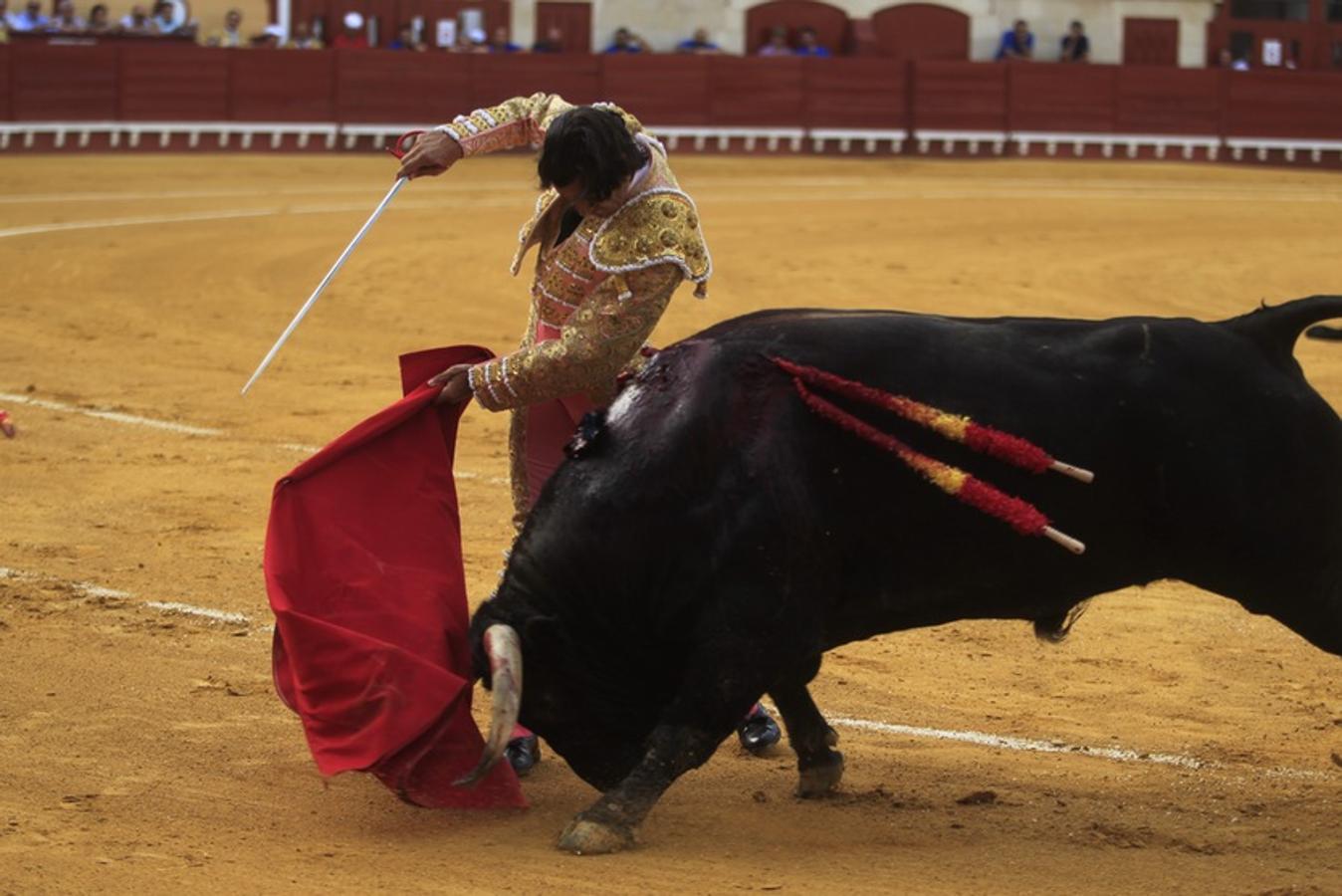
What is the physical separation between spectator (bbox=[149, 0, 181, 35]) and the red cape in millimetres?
16858

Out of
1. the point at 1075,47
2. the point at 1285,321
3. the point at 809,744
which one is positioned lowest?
the point at 809,744

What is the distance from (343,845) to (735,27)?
68.1 feet

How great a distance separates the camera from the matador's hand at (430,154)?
12.9 feet

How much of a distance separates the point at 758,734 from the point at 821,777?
39 centimetres

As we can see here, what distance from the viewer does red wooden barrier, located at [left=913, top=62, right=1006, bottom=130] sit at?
21594 mm

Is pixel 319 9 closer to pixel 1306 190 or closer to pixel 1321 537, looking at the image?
pixel 1306 190

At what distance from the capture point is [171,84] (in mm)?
19406

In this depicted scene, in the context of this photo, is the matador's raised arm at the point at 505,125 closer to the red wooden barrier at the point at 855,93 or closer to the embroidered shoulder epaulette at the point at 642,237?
the embroidered shoulder epaulette at the point at 642,237

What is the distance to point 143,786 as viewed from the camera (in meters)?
3.78

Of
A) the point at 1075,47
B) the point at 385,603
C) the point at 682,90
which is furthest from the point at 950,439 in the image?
the point at 1075,47

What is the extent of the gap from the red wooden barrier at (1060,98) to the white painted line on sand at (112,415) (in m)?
15.2

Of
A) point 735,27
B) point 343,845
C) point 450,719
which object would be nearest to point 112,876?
point 343,845

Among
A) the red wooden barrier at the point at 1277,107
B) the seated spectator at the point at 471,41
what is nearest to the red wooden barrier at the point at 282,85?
the seated spectator at the point at 471,41

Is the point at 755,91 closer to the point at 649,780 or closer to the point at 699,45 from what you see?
the point at 699,45
